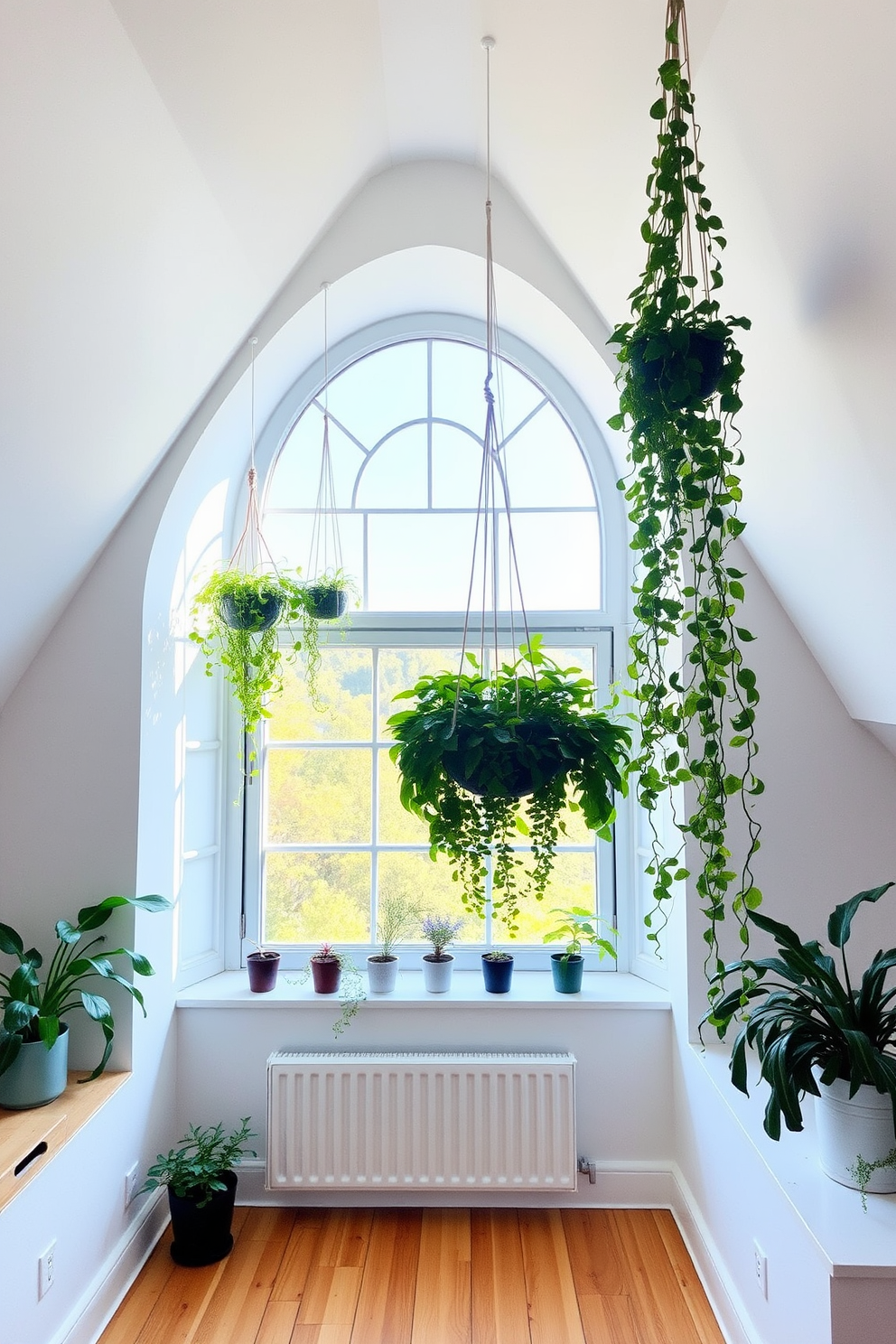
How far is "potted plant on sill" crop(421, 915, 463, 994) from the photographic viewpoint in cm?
270

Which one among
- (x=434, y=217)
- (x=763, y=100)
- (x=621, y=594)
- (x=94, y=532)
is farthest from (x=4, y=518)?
(x=621, y=594)

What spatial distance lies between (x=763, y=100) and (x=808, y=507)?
0.86 meters

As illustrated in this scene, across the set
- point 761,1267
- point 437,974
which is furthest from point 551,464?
point 761,1267

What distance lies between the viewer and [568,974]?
2.67 metres

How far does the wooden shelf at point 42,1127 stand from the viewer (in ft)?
5.91

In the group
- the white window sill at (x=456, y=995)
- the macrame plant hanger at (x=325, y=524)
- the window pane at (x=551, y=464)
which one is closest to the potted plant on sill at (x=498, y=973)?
the white window sill at (x=456, y=995)

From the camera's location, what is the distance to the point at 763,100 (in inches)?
57.7

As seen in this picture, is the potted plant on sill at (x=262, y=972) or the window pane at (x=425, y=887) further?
the window pane at (x=425, y=887)

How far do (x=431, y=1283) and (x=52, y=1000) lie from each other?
1259 mm

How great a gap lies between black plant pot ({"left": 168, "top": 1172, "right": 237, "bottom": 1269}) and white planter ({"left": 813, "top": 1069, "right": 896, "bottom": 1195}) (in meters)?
1.61

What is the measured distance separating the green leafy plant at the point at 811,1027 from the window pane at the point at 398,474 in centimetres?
196

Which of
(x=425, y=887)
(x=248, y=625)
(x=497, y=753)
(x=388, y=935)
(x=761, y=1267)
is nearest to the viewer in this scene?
(x=497, y=753)

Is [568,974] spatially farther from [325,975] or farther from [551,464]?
[551,464]

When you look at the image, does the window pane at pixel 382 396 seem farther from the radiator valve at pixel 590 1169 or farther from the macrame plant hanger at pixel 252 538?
the radiator valve at pixel 590 1169
